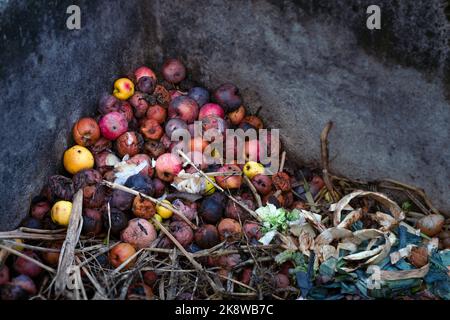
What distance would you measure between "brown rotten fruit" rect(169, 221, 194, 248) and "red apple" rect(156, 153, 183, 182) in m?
0.46

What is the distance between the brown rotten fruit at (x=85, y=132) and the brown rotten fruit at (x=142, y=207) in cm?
72

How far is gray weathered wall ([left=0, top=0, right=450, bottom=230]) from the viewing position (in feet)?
13.0

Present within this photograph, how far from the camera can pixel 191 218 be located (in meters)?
4.39

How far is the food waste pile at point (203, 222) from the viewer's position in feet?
12.8

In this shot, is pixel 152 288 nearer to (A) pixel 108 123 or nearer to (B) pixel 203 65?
(A) pixel 108 123

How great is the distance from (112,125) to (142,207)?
833 mm

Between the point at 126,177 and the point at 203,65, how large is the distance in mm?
1363

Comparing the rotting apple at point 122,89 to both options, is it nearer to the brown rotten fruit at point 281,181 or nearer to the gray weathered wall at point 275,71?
the gray weathered wall at point 275,71

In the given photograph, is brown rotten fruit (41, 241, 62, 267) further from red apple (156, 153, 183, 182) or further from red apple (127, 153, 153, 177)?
red apple (156, 153, 183, 182)

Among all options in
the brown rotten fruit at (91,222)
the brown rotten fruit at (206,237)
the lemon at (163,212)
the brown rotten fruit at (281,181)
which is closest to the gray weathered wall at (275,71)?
the brown rotten fruit at (281,181)

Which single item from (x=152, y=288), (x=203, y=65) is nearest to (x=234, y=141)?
(x=203, y=65)

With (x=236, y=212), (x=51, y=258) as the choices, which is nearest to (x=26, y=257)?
(x=51, y=258)

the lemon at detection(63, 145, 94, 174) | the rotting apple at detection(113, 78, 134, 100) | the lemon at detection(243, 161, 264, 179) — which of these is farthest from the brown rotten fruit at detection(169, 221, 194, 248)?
the rotting apple at detection(113, 78, 134, 100)

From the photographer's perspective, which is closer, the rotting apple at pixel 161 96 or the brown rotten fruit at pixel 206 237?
the brown rotten fruit at pixel 206 237
